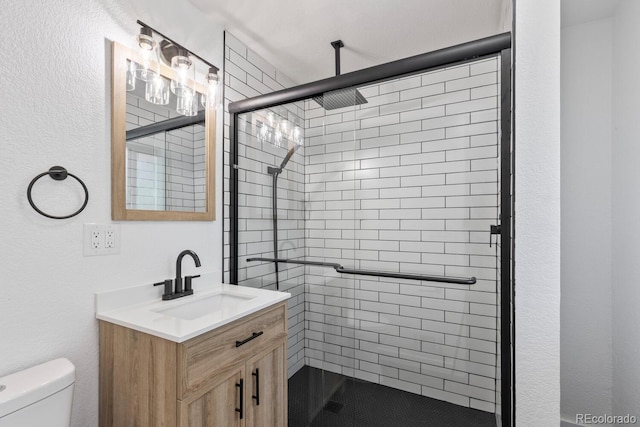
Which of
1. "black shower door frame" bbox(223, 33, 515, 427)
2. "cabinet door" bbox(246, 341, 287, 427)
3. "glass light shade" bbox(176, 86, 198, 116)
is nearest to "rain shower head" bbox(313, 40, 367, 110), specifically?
"black shower door frame" bbox(223, 33, 515, 427)

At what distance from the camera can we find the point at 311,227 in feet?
6.43

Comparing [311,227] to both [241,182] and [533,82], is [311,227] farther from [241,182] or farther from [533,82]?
[533,82]

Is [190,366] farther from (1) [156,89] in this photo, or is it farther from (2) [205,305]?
(1) [156,89]

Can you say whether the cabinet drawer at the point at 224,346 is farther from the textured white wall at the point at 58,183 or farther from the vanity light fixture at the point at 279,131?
the vanity light fixture at the point at 279,131

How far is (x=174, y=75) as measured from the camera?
1.61 metres

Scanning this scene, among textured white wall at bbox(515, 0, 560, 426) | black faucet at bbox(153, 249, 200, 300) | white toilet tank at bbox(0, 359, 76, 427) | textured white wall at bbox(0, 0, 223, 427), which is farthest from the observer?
black faucet at bbox(153, 249, 200, 300)

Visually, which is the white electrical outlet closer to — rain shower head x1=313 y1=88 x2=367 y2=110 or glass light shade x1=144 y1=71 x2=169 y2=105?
glass light shade x1=144 y1=71 x2=169 y2=105

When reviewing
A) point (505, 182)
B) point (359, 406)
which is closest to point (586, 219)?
point (505, 182)

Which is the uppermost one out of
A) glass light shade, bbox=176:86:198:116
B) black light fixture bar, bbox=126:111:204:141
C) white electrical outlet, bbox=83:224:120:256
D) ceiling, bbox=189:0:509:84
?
ceiling, bbox=189:0:509:84

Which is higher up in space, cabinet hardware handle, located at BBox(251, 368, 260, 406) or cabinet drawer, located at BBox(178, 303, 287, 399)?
cabinet drawer, located at BBox(178, 303, 287, 399)

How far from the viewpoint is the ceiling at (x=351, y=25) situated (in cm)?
179

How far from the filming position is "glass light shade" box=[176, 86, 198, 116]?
1.62m

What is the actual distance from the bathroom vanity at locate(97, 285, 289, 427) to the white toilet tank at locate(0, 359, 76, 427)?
0.19 m

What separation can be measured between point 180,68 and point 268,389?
1682 millimetres
